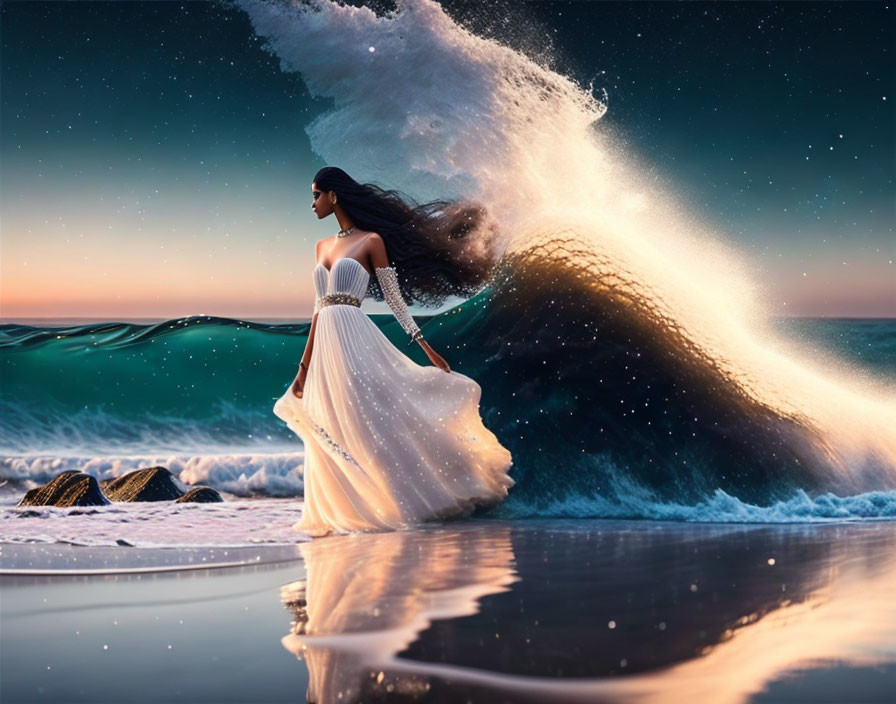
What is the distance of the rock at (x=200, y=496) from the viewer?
24.1 ft

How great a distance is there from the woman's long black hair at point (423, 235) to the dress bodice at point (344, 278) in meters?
0.28

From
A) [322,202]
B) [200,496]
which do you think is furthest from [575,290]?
[200,496]

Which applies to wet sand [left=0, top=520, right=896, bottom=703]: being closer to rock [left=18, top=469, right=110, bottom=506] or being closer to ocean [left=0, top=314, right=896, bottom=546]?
ocean [left=0, top=314, right=896, bottom=546]

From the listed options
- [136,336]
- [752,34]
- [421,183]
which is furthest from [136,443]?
[752,34]

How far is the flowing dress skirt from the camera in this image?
5773mm

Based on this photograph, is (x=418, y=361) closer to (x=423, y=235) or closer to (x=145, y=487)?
(x=145, y=487)

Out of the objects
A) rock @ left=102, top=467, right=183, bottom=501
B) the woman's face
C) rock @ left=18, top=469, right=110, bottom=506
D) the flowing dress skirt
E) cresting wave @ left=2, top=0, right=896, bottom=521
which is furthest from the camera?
rock @ left=102, top=467, right=183, bottom=501

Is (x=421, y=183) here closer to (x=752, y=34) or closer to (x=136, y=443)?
(x=752, y=34)

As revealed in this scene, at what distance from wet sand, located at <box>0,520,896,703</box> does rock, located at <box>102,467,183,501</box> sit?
2387mm

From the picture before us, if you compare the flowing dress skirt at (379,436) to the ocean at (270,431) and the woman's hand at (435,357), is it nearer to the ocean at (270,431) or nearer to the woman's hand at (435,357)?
the woman's hand at (435,357)

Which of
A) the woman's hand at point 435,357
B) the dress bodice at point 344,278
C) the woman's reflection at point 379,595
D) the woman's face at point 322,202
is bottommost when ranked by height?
the woman's reflection at point 379,595

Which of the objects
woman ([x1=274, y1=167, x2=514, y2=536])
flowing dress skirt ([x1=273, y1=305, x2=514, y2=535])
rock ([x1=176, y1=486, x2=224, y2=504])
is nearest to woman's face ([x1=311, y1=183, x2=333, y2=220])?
woman ([x1=274, y1=167, x2=514, y2=536])

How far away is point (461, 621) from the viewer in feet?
10.5

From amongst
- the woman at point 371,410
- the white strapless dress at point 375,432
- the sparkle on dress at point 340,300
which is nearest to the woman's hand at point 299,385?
the woman at point 371,410
